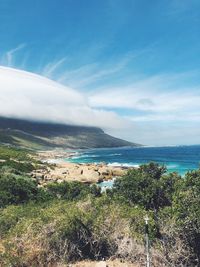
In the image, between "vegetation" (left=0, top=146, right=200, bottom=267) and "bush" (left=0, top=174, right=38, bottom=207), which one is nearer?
"vegetation" (left=0, top=146, right=200, bottom=267)

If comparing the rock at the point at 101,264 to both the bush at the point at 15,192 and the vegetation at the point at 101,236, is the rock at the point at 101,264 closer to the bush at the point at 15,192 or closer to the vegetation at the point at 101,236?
the vegetation at the point at 101,236

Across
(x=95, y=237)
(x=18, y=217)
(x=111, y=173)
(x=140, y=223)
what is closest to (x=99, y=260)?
(x=95, y=237)

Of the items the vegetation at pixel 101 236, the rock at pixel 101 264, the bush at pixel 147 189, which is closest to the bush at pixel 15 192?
the bush at pixel 147 189

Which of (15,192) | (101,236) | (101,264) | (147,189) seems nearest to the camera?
(101,264)

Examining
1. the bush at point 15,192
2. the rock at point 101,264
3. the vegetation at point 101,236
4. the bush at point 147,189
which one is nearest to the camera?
the rock at point 101,264

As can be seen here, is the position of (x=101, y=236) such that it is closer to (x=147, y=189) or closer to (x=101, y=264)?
(x=101, y=264)

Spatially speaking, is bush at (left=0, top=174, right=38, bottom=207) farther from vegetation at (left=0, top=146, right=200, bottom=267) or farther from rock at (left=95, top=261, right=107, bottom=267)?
rock at (left=95, top=261, right=107, bottom=267)

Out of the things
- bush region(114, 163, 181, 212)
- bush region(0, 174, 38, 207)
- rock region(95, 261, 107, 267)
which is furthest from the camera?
bush region(0, 174, 38, 207)

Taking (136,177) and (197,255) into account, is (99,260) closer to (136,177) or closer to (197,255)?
(197,255)

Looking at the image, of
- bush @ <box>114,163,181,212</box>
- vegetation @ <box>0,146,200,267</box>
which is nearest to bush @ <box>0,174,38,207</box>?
bush @ <box>114,163,181,212</box>

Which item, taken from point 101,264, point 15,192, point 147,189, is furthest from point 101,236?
point 15,192

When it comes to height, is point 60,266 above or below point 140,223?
below
